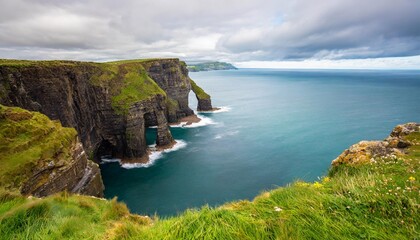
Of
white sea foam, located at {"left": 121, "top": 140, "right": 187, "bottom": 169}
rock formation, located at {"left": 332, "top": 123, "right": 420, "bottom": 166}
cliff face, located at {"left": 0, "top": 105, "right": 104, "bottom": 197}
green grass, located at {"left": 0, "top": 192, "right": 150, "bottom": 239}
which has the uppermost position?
rock formation, located at {"left": 332, "top": 123, "right": 420, "bottom": 166}

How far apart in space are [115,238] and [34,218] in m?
3.62

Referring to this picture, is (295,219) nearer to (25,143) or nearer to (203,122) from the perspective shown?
(25,143)

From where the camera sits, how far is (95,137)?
6450 centimetres

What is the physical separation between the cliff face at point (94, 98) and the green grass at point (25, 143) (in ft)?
53.8

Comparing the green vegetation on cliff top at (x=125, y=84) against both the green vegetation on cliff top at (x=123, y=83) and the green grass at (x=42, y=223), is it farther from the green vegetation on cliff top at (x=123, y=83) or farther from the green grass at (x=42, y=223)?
the green grass at (x=42, y=223)

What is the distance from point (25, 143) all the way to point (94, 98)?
43.4 meters

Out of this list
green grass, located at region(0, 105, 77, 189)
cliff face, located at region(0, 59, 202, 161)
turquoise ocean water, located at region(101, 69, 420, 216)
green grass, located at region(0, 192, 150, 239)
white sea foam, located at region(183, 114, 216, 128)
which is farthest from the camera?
white sea foam, located at region(183, 114, 216, 128)

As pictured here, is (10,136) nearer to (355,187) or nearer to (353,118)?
(355,187)

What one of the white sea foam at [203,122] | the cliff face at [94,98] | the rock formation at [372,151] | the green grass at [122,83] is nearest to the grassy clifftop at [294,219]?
the rock formation at [372,151]

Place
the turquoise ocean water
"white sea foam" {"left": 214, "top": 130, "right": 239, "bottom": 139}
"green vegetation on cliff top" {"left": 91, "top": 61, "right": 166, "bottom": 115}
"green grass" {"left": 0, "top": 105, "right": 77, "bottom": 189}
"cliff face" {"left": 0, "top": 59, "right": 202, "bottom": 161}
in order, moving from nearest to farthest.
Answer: "green grass" {"left": 0, "top": 105, "right": 77, "bottom": 189}
"cliff face" {"left": 0, "top": 59, "right": 202, "bottom": 161}
the turquoise ocean water
"green vegetation on cliff top" {"left": 91, "top": 61, "right": 166, "bottom": 115}
"white sea foam" {"left": 214, "top": 130, "right": 239, "bottom": 139}

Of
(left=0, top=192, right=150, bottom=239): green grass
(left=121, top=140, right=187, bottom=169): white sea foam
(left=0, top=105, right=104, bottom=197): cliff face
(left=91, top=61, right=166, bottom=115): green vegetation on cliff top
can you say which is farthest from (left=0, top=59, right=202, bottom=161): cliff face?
(left=0, top=192, right=150, bottom=239): green grass

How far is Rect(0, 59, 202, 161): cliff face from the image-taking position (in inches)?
1726

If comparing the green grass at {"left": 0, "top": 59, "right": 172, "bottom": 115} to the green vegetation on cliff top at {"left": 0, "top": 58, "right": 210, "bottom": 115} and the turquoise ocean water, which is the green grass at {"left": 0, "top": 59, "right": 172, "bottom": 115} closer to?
the green vegetation on cliff top at {"left": 0, "top": 58, "right": 210, "bottom": 115}

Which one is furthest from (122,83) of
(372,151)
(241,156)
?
(372,151)
